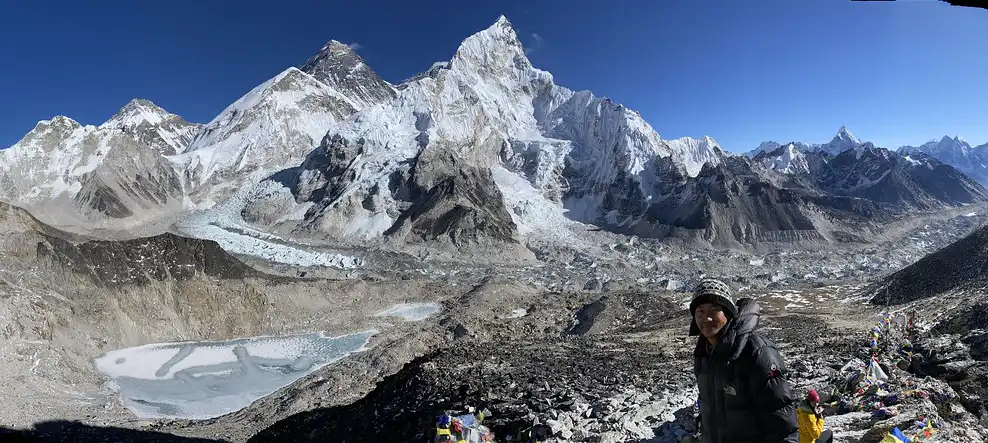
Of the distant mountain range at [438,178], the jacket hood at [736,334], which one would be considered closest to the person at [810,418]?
the jacket hood at [736,334]

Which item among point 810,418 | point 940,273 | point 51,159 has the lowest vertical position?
point 810,418

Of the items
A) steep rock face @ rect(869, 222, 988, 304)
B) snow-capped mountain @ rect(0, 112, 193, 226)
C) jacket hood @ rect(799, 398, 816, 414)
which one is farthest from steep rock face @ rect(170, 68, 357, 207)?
jacket hood @ rect(799, 398, 816, 414)

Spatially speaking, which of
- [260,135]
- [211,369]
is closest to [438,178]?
[260,135]

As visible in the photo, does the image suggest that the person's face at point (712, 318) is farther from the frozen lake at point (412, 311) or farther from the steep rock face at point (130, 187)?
the steep rock face at point (130, 187)

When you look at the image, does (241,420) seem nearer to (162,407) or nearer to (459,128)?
(162,407)

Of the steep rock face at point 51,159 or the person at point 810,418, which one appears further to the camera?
the steep rock face at point 51,159

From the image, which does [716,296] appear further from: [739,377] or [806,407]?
[806,407]

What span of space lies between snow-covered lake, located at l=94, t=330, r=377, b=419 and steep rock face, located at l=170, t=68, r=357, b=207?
114m

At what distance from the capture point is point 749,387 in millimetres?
4043

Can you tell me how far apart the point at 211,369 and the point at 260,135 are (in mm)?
142775

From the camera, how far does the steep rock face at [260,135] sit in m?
150

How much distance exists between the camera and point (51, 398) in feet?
86.6

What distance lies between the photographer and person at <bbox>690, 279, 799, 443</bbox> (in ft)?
13.0

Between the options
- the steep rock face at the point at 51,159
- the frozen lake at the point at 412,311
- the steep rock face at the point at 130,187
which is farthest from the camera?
the steep rock face at the point at 51,159
